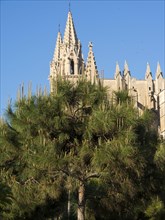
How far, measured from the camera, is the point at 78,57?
40625mm

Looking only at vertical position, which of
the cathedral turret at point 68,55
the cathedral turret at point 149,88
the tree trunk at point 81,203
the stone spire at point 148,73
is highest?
the cathedral turret at point 68,55

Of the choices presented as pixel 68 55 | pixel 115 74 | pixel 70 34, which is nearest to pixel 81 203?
pixel 68 55

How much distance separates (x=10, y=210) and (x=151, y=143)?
4957 millimetres

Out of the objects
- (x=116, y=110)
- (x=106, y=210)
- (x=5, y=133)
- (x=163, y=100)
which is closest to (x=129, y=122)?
(x=116, y=110)

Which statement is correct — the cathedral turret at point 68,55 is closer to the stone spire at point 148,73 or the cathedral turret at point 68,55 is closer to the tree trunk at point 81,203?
the stone spire at point 148,73

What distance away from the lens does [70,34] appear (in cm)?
4194

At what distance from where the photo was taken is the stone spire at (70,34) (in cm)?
4126

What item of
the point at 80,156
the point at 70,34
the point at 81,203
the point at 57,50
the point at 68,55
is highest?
the point at 70,34

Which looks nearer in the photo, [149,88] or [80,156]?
[80,156]

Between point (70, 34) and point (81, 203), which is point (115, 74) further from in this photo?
point (81, 203)

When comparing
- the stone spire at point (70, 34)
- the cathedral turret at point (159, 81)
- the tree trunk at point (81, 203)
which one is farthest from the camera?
the cathedral turret at point (159, 81)

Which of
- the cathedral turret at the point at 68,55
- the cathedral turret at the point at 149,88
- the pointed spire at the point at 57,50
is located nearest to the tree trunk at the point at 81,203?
the cathedral turret at the point at 68,55

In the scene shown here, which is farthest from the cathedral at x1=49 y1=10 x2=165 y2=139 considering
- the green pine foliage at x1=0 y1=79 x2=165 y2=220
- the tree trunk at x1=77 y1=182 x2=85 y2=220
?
the tree trunk at x1=77 y1=182 x2=85 y2=220

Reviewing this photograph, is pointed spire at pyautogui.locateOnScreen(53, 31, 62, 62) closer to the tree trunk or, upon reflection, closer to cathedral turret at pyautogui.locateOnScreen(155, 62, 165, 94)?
cathedral turret at pyautogui.locateOnScreen(155, 62, 165, 94)
